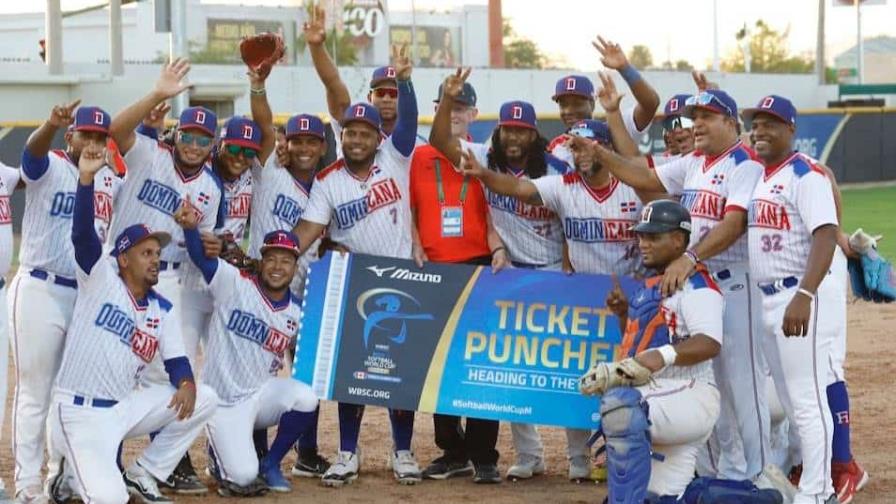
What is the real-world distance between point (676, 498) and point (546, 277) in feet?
4.93

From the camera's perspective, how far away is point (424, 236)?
316 inches

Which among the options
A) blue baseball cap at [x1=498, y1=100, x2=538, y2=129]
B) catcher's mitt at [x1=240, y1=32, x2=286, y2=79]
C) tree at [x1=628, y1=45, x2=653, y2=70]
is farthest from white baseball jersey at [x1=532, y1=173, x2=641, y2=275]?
tree at [x1=628, y1=45, x2=653, y2=70]

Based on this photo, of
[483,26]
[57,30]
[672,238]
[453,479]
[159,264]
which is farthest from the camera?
[483,26]

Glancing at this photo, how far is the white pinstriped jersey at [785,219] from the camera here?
671cm

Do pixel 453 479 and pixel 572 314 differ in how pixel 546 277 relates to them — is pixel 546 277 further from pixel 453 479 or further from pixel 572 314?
→ pixel 453 479

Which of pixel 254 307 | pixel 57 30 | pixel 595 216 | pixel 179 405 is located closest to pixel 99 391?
pixel 179 405

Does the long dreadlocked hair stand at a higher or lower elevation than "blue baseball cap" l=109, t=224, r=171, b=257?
higher

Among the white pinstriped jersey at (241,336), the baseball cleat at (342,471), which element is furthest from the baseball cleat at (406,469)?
the white pinstriped jersey at (241,336)

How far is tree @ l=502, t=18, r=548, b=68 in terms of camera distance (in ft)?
197

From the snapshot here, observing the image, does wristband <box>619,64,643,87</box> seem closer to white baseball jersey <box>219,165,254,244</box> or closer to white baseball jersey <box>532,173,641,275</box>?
white baseball jersey <box>532,173,641,275</box>

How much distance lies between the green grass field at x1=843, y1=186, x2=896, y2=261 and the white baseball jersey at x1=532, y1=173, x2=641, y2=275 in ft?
33.4

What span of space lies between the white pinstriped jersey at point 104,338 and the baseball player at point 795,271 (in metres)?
2.96

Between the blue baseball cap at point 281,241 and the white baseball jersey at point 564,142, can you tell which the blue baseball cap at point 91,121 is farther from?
the white baseball jersey at point 564,142

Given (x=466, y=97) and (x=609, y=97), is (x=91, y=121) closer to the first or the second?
(x=466, y=97)
